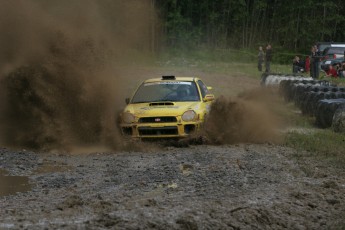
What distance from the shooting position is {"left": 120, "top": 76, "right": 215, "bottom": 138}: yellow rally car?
41.4ft

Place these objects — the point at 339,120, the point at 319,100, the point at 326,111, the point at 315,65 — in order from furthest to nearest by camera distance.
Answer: the point at 315,65
the point at 319,100
the point at 326,111
the point at 339,120

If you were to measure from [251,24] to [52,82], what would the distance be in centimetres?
5727

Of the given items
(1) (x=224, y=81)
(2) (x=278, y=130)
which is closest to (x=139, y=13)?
(1) (x=224, y=81)

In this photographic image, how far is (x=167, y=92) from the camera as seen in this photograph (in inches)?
547

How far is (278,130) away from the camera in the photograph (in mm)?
14938

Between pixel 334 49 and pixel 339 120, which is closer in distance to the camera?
pixel 339 120


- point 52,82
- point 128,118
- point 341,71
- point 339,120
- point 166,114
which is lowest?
point 341,71

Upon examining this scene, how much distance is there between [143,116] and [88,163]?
7.48ft

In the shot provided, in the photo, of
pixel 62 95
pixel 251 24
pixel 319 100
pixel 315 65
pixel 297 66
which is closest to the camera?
pixel 62 95

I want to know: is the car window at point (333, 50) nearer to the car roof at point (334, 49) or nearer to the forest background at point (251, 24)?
the car roof at point (334, 49)

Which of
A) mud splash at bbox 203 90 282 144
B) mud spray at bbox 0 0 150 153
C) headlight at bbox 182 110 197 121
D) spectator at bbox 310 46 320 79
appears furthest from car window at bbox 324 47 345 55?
headlight at bbox 182 110 197 121

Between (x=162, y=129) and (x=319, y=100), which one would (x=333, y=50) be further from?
(x=162, y=129)

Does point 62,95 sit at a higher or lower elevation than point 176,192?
higher

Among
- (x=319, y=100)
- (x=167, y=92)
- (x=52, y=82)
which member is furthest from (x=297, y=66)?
(x=52, y=82)
